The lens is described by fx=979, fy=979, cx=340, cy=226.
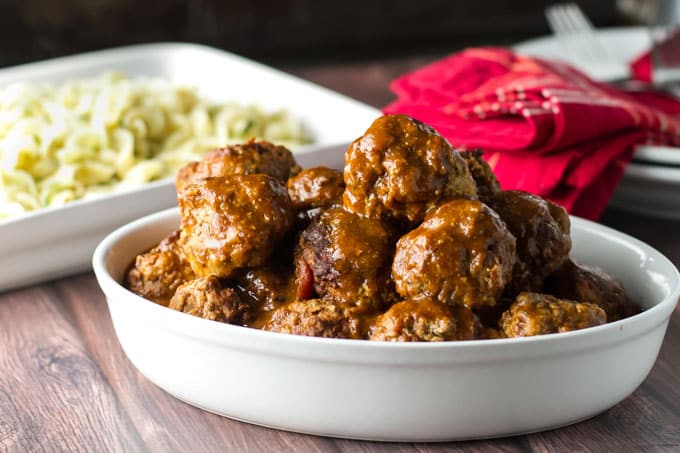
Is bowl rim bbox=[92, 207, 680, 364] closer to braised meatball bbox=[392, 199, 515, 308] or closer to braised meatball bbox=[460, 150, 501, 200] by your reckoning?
braised meatball bbox=[392, 199, 515, 308]

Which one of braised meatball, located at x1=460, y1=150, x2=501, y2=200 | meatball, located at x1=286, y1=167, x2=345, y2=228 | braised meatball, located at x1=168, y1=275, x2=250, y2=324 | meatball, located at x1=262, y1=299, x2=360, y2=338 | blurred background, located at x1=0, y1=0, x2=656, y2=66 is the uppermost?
braised meatball, located at x1=460, y1=150, x2=501, y2=200

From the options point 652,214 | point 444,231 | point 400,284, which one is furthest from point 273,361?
point 652,214

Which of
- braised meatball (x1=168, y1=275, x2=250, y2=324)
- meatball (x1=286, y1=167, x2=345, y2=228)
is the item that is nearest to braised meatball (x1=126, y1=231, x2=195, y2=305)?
braised meatball (x1=168, y1=275, x2=250, y2=324)

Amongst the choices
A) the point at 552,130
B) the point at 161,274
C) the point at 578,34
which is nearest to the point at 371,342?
the point at 161,274

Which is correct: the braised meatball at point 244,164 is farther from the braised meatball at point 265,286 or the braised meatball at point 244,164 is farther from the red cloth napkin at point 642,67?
the red cloth napkin at point 642,67

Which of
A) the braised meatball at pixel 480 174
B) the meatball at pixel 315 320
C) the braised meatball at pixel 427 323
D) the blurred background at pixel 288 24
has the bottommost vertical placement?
the blurred background at pixel 288 24

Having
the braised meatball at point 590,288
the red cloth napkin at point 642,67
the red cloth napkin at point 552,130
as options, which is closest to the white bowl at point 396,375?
the braised meatball at point 590,288
